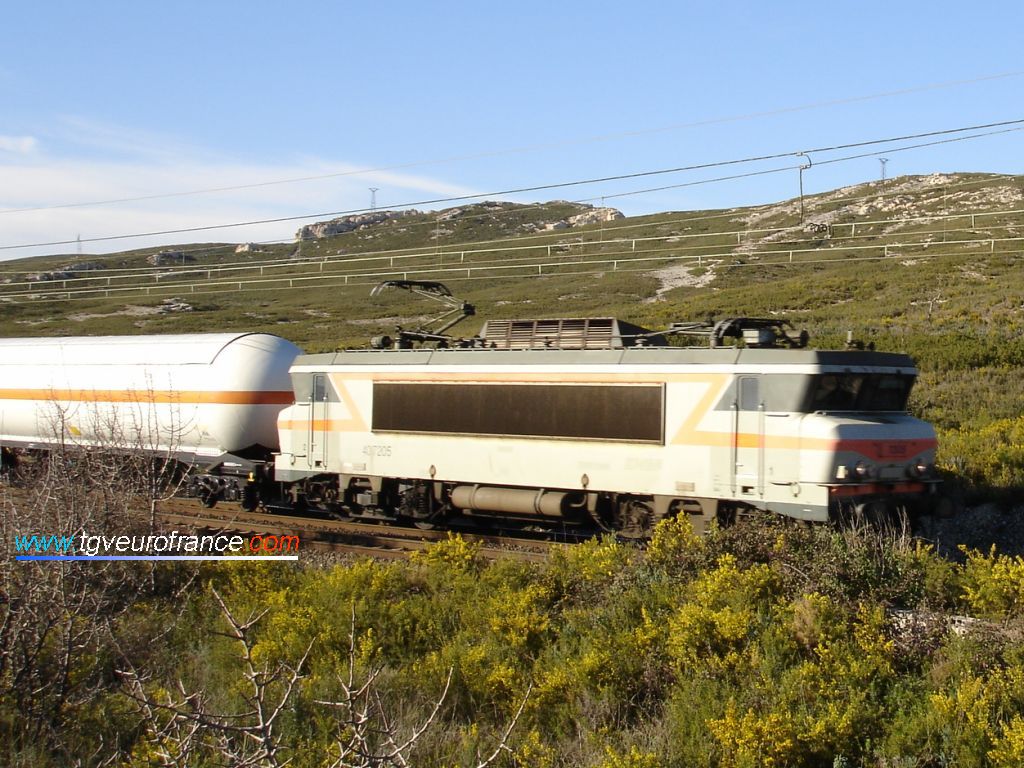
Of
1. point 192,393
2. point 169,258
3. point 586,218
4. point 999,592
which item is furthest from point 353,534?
Answer: point 586,218

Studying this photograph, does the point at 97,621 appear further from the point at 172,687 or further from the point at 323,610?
the point at 323,610

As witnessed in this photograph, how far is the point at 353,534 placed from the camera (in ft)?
57.4

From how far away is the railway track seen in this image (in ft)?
51.5

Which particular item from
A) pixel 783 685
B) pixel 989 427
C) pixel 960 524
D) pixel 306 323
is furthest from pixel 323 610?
pixel 306 323

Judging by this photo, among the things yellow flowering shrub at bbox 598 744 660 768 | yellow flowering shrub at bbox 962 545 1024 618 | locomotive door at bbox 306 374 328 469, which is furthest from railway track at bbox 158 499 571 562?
yellow flowering shrub at bbox 598 744 660 768

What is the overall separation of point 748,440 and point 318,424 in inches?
328

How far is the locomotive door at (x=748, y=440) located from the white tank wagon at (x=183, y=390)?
10.4 m

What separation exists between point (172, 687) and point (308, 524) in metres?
9.22

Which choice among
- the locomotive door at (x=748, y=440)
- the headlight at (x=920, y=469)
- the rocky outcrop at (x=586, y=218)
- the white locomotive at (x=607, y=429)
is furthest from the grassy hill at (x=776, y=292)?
the rocky outcrop at (x=586, y=218)

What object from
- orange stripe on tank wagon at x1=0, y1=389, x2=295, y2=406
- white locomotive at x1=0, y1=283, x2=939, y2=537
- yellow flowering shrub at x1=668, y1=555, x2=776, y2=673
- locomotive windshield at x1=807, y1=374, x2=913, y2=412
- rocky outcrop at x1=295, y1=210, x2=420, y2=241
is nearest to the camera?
yellow flowering shrub at x1=668, y1=555, x2=776, y2=673

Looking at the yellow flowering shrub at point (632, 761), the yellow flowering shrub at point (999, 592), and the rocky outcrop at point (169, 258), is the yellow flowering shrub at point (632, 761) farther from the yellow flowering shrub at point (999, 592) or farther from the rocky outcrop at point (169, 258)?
the rocky outcrop at point (169, 258)

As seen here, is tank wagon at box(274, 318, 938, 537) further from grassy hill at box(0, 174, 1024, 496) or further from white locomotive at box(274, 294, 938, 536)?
grassy hill at box(0, 174, 1024, 496)

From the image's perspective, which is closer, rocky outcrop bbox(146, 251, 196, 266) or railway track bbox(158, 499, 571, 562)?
railway track bbox(158, 499, 571, 562)

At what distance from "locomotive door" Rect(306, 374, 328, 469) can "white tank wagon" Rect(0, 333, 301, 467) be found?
221 centimetres
